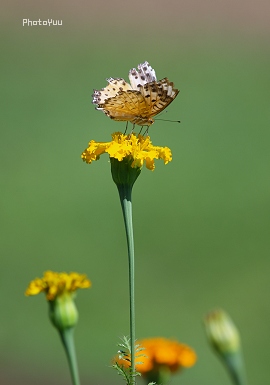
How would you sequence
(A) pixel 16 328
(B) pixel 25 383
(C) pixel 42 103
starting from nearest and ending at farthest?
(B) pixel 25 383 → (A) pixel 16 328 → (C) pixel 42 103

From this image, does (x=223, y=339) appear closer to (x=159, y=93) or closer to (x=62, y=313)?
(x=62, y=313)

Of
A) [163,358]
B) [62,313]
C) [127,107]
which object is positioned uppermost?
[127,107]

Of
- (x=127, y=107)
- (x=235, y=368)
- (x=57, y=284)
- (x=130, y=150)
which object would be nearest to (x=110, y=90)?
(x=127, y=107)

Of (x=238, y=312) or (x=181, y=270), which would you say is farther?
(x=181, y=270)

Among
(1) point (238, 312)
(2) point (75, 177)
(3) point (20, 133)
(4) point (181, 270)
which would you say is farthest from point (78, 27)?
(1) point (238, 312)

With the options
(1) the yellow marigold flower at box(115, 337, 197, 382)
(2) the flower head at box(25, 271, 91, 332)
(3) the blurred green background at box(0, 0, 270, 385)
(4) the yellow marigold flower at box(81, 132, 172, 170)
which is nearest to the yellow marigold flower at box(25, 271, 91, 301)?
(2) the flower head at box(25, 271, 91, 332)

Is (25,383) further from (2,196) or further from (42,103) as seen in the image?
(42,103)
